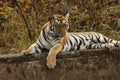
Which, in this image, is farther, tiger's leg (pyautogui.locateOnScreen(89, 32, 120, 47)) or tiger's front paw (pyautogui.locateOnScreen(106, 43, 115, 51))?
tiger's leg (pyautogui.locateOnScreen(89, 32, 120, 47))

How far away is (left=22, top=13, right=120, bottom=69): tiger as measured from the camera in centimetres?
587

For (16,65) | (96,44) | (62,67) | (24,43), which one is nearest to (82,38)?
(96,44)

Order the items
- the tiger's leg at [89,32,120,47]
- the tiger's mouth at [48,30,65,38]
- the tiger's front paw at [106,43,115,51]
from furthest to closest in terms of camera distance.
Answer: the tiger's leg at [89,32,120,47] → the tiger's front paw at [106,43,115,51] → the tiger's mouth at [48,30,65,38]

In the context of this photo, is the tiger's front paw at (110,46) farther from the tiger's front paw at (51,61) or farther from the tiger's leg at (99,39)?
the tiger's front paw at (51,61)

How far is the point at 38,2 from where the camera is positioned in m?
8.95

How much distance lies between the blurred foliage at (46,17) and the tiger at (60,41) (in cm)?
164

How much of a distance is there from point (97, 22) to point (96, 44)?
2427 millimetres

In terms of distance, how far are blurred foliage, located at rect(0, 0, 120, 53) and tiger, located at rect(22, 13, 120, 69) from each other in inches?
64.7

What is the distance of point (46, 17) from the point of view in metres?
8.77

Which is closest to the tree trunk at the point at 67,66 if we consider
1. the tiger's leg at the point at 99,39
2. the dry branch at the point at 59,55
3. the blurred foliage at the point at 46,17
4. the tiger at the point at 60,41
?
the dry branch at the point at 59,55

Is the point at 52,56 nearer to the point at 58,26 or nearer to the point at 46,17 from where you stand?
the point at 58,26

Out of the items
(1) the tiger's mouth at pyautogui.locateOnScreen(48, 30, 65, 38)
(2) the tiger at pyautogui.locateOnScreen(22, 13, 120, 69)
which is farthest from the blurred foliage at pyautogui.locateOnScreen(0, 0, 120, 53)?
(1) the tiger's mouth at pyautogui.locateOnScreen(48, 30, 65, 38)

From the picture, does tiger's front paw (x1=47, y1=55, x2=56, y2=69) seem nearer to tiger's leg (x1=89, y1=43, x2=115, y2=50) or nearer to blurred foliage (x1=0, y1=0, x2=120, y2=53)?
tiger's leg (x1=89, y1=43, x2=115, y2=50)

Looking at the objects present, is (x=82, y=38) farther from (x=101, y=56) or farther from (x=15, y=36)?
(x=15, y=36)
